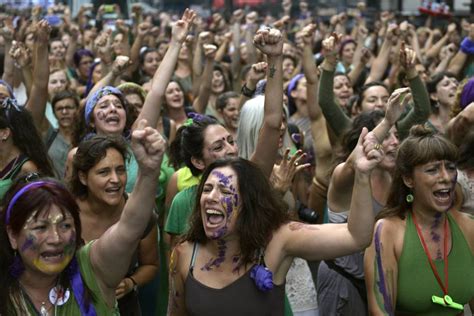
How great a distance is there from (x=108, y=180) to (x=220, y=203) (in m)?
1.13

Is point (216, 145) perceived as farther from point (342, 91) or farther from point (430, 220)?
point (342, 91)

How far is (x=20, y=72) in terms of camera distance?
8.79 meters

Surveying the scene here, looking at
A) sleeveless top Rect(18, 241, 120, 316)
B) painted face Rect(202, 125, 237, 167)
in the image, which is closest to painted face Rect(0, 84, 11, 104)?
painted face Rect(202, 125, 237, 167)

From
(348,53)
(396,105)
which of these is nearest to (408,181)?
(396,105)

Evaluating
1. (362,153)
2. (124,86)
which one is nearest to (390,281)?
(362,153)

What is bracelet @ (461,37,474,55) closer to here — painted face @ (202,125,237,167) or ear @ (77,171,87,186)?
painted face @ (202,125,237,167)

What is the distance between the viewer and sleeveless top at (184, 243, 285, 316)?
3770 mm

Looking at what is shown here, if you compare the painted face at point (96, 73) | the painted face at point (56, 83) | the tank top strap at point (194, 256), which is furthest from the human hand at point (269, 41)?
the painted face at point (96, 73)

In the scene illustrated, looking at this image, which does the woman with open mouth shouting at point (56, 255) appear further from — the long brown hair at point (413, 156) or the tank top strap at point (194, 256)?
the long brown hair at point (413, 156)

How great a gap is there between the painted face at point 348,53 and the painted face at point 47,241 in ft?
31.2

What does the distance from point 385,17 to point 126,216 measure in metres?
12.3

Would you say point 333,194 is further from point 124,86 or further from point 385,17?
point 385,17

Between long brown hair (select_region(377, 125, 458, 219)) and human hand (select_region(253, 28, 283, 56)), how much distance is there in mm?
794

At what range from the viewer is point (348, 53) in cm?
1263
